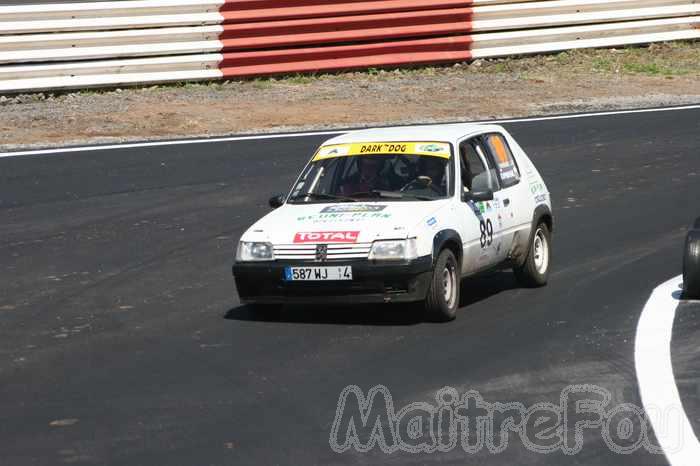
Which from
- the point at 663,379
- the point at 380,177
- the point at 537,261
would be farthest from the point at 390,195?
the point at 663,379

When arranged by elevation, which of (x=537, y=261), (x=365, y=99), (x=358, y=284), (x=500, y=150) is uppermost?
(x=500, y=150)

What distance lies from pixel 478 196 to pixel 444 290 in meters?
0.96

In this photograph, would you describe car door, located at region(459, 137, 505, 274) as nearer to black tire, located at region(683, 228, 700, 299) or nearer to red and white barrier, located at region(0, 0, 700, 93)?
black tire, located at region(683, 228, 700, 299)

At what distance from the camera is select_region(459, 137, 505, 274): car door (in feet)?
36.2

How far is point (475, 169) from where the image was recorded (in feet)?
38.2

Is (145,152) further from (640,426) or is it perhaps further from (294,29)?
(640,426)

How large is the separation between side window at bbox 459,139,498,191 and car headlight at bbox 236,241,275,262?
1746 millimetres

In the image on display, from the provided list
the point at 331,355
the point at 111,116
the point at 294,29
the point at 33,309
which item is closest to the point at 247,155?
the point at 111,116

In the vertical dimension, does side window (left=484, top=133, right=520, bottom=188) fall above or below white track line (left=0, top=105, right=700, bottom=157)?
above

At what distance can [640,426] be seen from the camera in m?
7.47

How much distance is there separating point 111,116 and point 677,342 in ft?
43.0

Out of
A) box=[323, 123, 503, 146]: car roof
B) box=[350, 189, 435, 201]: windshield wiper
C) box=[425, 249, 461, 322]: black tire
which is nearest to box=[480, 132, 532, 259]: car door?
box=[323, 123, 503, 146]: car roof

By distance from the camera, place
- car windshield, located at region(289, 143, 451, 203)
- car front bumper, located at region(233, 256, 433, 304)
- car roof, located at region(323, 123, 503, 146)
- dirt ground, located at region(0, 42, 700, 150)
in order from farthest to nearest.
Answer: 1. dirt ground, located at region(0, 42, 700, 150)
2. car roof, located at region(323, 123, 503, 146)
3. car windshield, located at region(289, 143, 451, 203)
4. car front bumper, located at region(233, 256, 433, 304)

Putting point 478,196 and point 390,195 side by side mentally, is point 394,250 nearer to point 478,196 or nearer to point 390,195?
point 390,195
